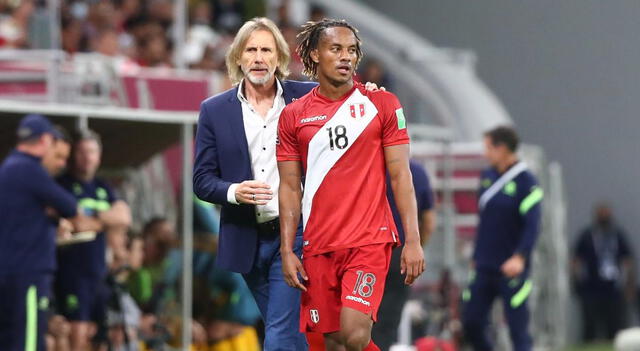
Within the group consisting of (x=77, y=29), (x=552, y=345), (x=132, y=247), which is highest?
(x=77, y=29)

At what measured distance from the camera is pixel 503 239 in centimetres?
1175

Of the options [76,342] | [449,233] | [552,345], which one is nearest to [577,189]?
[552,345]

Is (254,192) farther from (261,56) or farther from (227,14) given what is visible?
(227,14)

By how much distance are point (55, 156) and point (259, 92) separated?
3249 mm

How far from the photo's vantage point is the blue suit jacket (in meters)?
6.94

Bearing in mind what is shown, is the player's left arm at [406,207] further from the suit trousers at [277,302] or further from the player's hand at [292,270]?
the suit trousers at [277,302]

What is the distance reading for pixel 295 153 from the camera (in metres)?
6.59

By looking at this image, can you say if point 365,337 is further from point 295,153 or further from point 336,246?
point 295,153

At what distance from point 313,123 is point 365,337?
98 cm

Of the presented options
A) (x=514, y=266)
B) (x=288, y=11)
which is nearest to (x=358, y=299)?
(x=514, y=266)

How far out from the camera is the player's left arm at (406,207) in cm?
637

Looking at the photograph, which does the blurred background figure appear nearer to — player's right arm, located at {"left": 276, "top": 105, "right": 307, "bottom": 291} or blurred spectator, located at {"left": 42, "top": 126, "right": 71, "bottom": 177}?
blurred spectator, located at {"left": 42, "top": 126, "right": 71, "bottom": 177}

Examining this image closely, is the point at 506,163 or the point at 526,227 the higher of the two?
the point at 506,163

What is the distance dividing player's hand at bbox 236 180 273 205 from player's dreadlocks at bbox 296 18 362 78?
1.90 feet
